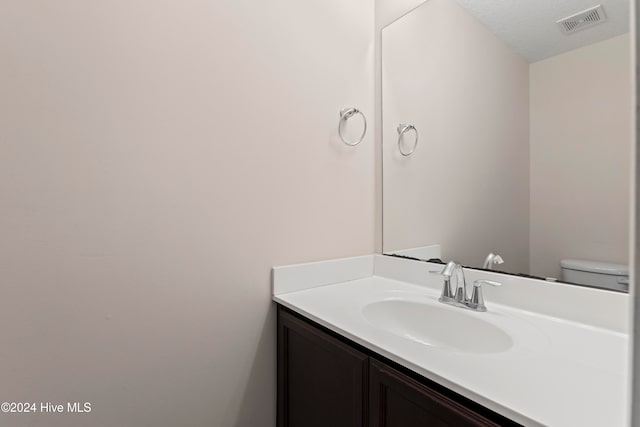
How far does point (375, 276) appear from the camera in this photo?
1605 mm

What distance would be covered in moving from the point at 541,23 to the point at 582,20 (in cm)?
12

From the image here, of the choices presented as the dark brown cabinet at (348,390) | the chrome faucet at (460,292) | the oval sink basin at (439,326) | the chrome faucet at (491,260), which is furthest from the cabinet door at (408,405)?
the chrome faucet at (491,260)

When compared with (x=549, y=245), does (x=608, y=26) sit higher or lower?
higher

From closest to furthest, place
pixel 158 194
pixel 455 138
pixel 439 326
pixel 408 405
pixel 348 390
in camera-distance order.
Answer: pixel 408 405
pixel 348 390
pixel 158 194
pixel 439 326
pixel 455 138

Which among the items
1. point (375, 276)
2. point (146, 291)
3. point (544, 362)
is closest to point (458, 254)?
point (375, 276)

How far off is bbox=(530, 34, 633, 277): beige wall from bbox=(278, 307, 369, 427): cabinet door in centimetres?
71

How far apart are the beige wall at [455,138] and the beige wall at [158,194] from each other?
0.32m

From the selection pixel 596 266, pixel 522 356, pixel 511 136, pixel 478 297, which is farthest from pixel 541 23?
pixel 522 356

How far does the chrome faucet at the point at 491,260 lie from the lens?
1.18 m

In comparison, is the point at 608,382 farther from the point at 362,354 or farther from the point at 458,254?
the point at 458,254

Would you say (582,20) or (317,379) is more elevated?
(582,20)

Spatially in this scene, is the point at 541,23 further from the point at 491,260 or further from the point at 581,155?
the point at 491,260

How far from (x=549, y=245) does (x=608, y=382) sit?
1.64ft

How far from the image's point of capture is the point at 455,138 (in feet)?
4.46
